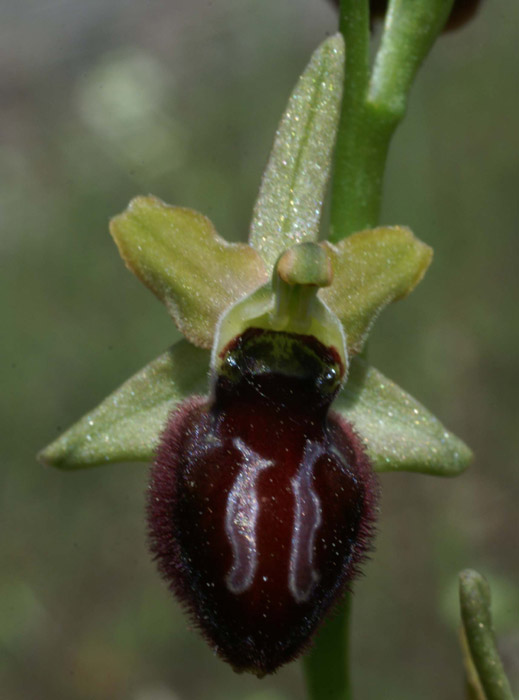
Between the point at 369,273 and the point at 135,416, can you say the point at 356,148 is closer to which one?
the point at 369,273

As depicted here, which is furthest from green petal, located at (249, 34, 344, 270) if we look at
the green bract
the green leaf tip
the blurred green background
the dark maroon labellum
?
the blurred green background

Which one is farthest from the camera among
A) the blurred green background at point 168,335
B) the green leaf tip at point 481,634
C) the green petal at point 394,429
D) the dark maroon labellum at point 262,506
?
the blurred green background at point 168,335

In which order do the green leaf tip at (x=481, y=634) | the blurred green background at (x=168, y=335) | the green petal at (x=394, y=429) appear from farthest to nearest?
the blurred green background at (x=168, y=335) < the green petal at (x=394, y=429) < the green leaf tip at (x=481, y=634)

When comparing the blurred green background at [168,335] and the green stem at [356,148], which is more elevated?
the green stem at [356,148]

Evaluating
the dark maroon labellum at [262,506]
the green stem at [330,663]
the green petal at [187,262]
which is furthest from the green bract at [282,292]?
the green stem at [330,663]

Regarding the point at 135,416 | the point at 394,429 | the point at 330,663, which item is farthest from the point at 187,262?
the point at 330,663

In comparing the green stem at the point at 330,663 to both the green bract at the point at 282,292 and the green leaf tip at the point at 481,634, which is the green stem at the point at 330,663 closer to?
the green leaf tip at the point at 481,634

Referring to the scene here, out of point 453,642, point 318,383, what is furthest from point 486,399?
point 318,383

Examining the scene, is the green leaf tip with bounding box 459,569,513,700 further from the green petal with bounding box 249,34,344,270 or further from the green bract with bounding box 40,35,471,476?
the green petal with bounding box 249,34,344,270
